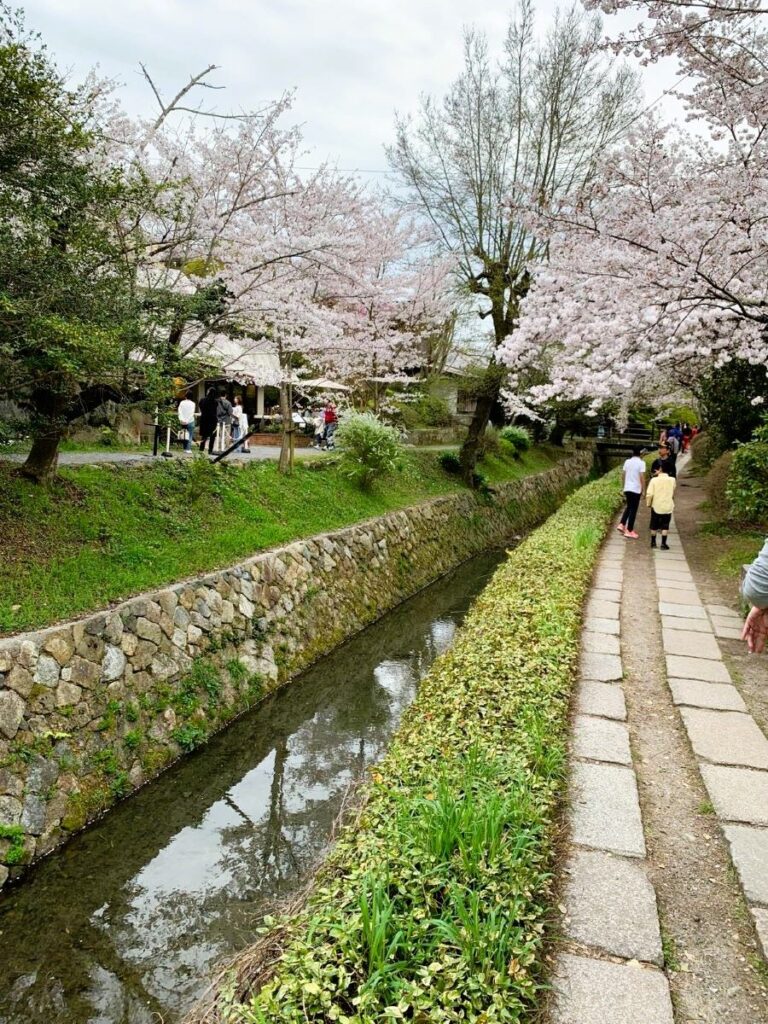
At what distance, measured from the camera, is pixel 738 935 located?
2498mm

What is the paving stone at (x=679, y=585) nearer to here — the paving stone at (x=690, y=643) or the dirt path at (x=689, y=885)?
the paving stone at (x=690, y=643)

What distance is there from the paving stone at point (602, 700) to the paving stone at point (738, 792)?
0.79 m

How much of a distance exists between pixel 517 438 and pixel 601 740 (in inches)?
865

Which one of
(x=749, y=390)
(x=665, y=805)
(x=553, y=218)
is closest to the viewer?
(x=665, y=805)

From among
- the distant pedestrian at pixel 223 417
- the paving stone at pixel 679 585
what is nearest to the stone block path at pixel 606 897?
the paving stone at pixel 679 585

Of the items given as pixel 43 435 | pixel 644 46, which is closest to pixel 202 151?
pixel 43 435

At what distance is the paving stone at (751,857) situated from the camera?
8.97ft

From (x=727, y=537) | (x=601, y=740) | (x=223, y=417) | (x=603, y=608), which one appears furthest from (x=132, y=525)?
(x=727, y=537)

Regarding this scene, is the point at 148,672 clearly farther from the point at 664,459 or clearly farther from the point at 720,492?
the point at 720,492

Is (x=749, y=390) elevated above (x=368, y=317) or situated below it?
below

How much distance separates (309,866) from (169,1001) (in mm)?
1272

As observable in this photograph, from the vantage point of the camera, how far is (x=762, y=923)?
8.36 feet

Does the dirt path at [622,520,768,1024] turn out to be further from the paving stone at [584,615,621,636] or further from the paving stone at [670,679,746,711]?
the paving stone at [584,615,621,636]

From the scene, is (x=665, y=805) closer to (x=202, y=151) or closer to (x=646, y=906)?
(x=646, y=906)
